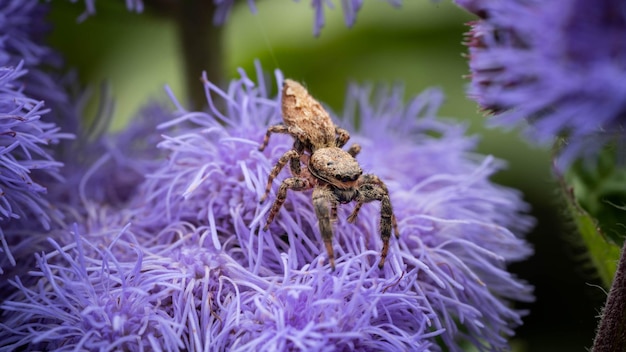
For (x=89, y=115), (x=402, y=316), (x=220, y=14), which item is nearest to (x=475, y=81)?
(x=402, y=316)

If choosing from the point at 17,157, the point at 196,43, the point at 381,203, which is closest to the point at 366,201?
the point at 381,203

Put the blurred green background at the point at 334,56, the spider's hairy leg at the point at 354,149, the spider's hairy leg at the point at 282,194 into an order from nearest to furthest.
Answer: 1. the spider's hairy leg at the point at 282,194
2. the spider's hairy leg at the point at 354,149
3. the blurred green background at the point at 334,56

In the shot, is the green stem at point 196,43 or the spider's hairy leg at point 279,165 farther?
the green stem at point 196,43

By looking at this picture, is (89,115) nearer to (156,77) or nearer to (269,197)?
(156,77)

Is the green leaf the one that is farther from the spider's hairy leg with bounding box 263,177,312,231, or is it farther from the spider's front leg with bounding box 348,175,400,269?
the spider's hairy leg with bounding box 263,177,312,231

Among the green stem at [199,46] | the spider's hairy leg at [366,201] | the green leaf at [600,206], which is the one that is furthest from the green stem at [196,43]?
the green leaf at [600,206]

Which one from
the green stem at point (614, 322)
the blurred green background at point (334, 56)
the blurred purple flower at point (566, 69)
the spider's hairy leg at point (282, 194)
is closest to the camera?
the blurred purple flower at point (566, 69)

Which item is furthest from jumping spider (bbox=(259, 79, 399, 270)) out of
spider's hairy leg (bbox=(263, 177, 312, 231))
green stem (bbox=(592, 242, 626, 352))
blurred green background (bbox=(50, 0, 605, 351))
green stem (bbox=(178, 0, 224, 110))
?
blurred green background (bbox=(50, 0, 605, 351))

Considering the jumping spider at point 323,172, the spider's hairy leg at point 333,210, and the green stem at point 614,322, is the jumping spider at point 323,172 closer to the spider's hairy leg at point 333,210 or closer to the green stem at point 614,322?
the spider's hairy leg at point 333,210
